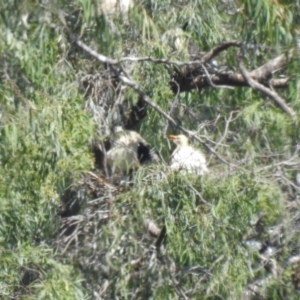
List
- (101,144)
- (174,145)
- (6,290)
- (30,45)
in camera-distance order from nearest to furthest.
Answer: (30,45) → (6,290) → (101,144) → (174,145)

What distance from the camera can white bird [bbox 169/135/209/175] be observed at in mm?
6387

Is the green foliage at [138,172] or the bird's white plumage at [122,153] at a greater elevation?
the green foliage at [138,172]

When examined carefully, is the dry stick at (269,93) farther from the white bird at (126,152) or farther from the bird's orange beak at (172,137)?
the bird's orange beak at (172,137)

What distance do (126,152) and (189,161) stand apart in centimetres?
88

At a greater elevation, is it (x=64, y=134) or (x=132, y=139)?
(x=64, y=134)

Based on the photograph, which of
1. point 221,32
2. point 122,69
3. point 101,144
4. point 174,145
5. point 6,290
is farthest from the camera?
point 174,145

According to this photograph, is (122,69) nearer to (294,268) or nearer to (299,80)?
(299,80)

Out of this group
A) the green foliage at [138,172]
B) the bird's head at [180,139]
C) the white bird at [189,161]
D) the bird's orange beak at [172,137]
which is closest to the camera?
the green foliage at [138,172]

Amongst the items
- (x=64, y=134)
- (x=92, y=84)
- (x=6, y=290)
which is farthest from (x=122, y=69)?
(x=6, y=290)

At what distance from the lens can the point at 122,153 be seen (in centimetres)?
738

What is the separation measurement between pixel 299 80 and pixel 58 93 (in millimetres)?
1355

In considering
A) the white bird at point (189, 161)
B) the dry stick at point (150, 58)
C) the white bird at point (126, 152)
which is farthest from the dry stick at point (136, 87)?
the white bird at point (126, 152)

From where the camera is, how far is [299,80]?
621 cm

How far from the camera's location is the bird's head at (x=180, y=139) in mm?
7773
